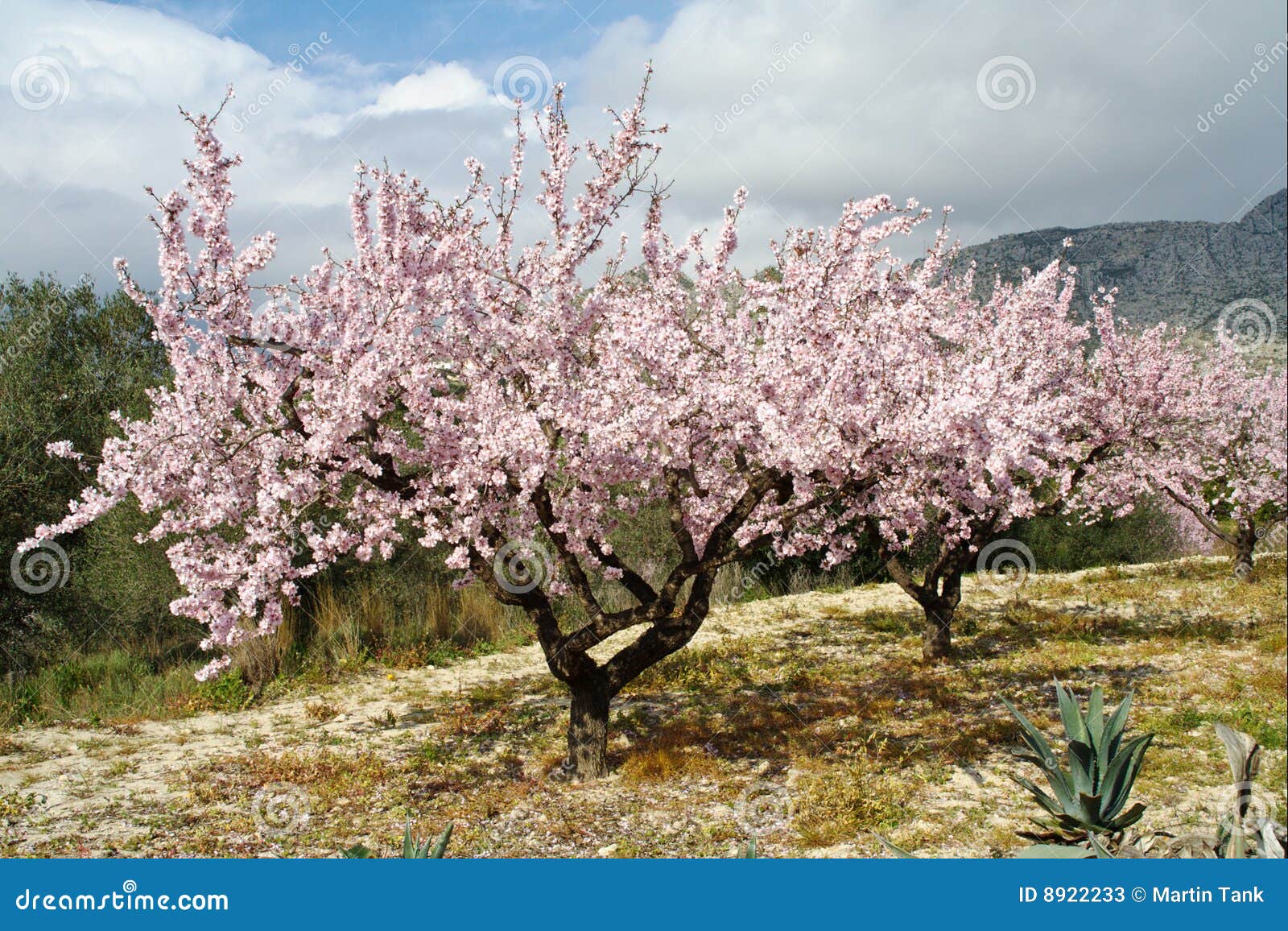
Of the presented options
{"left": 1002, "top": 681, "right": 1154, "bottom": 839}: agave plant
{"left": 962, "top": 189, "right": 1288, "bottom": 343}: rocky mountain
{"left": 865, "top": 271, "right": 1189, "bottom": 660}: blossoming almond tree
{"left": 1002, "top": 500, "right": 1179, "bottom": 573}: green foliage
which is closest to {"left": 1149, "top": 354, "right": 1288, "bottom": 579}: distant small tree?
{"left": 865, "top": 271, "right": 1189, "bottom": 660}: blossoming almond tree

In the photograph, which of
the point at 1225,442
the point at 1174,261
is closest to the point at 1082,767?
the point at 1225,442

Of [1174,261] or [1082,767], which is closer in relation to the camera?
[1082,767]

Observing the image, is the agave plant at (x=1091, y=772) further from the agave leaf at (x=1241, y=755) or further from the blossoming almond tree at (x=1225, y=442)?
the blossoming almond tree at (x=1225, y=442)

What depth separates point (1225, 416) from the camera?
1764 cm

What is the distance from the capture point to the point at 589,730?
24.5ft

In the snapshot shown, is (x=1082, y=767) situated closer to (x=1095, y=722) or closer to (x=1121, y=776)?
(x=1121, y=776)

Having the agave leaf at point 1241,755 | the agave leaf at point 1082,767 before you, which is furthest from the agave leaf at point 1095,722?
the agave leaf at point 1241,755

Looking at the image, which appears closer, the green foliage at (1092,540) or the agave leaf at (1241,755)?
the agave leaf at (1241,755)

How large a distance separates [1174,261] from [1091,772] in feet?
228

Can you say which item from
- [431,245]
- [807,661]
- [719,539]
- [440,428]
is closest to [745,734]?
[719,539]

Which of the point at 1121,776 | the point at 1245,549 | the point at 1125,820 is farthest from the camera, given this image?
the point at 1245,549

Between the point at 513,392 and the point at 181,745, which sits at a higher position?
the point at 513,392

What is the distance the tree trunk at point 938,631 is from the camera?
11438 millimetres

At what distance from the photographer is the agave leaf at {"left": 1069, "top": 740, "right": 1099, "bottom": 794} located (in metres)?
3.84
